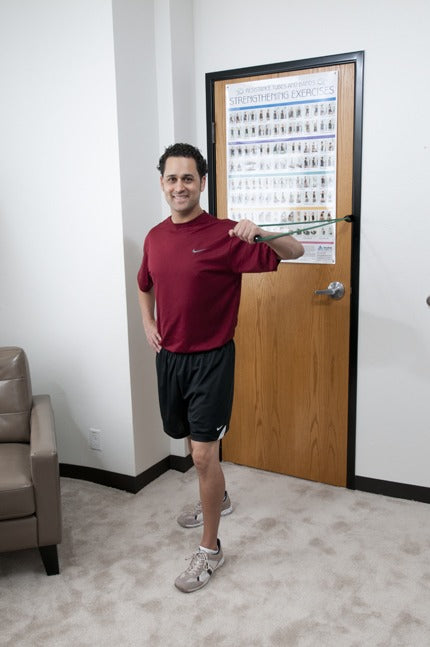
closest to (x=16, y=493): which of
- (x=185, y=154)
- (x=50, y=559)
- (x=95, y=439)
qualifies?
(x=50, y=559)

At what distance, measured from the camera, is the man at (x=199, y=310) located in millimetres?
2215

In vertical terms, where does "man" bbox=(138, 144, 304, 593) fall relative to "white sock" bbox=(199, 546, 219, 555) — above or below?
above

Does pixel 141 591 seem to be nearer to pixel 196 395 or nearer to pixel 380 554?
pixel 196 395

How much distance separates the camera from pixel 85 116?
2.80 meters

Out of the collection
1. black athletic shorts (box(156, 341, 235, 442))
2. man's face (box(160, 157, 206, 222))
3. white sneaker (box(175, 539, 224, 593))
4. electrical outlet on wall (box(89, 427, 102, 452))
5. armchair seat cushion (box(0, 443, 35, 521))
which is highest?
man's face (box(160, 157, 206, 222))

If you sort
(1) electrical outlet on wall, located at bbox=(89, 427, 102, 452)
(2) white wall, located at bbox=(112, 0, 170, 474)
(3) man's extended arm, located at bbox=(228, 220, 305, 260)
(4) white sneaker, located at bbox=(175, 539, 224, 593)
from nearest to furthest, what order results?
(3) man's extended arm, located at bbox=(228, 220, 305, 260) → (4) white sneaker, located at bbox=(175, 539, 224, 593) → (2) white wall, located at bbox=(112, 0, 170, 474) → (1) electrical outlet on wall, located at bbox=(89, 427, 102, 452)

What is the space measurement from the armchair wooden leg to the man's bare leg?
1.91 feet

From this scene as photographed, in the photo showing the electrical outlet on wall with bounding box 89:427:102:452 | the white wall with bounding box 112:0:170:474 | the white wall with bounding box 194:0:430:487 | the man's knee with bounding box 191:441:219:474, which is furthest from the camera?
the electrical outlet on wall with bounding box 89:427:102:452

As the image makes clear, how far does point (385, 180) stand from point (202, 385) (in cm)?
125

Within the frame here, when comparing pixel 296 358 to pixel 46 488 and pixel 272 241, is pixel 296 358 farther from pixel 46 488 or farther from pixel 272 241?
pixel 46 488

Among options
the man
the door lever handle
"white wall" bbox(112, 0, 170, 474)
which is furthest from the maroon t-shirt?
the door lever handle

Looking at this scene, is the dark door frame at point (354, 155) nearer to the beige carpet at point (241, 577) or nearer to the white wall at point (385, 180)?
the white wall at point (385, 180)

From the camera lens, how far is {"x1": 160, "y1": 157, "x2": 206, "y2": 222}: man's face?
2229mm

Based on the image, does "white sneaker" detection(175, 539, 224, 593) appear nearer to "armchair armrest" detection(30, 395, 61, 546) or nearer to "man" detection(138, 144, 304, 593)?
"man" detection(138, 144, 304, 593)
